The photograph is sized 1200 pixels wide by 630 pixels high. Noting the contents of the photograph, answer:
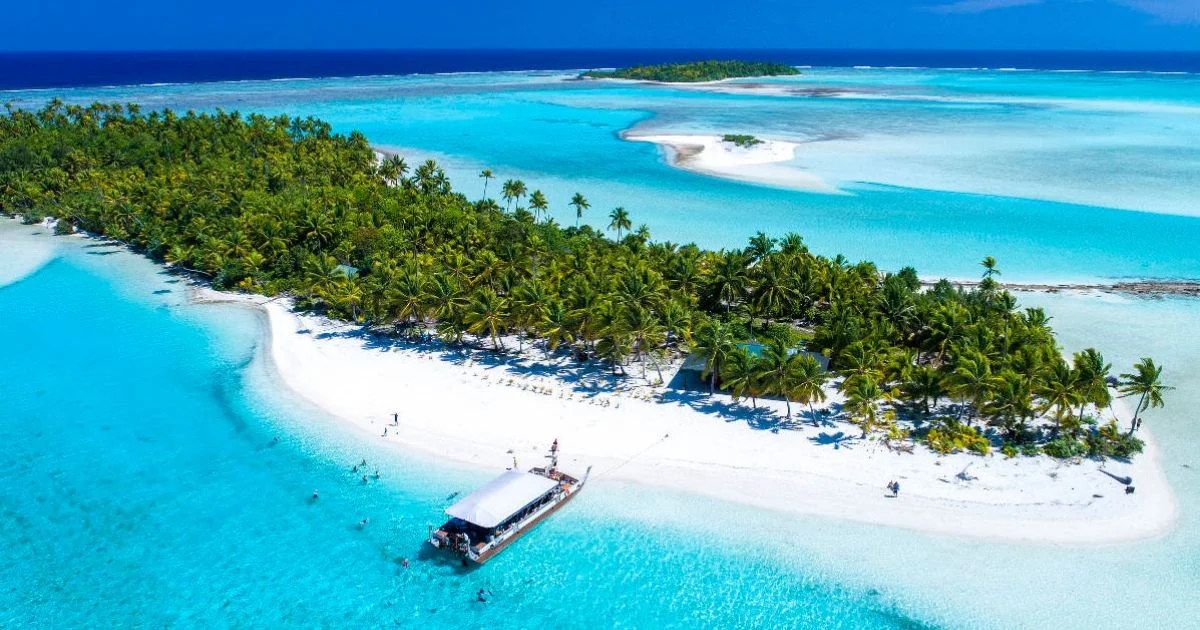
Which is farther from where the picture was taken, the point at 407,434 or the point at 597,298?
the point at 597,298

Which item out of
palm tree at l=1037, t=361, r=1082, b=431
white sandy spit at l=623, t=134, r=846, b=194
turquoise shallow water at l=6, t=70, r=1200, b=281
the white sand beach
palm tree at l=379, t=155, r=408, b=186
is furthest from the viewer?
white sandy spit at l=623, t=134, r=846, b=194

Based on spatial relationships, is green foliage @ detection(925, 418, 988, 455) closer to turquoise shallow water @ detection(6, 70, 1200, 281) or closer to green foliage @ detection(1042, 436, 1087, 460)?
green foliage @ detection(1042, 436, 1087, 460)

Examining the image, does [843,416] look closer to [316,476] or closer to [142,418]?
[316,476]

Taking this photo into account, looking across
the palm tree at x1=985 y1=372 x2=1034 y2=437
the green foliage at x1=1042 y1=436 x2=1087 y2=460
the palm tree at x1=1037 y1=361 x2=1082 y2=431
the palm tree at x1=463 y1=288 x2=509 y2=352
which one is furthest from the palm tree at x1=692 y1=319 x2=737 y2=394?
the green foliage at x1=1042 y1=436 x2=1087 y2=460

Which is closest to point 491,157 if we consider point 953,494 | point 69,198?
point 69,198

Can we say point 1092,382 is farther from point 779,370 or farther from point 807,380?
point 779,370

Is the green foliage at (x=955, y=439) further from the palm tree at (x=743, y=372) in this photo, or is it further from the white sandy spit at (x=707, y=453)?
the palm tree at (x=743, y=372)
